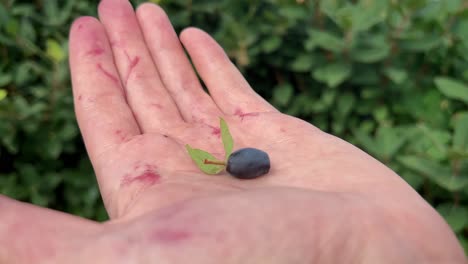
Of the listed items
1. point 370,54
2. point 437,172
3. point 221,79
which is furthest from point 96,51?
point 437,172

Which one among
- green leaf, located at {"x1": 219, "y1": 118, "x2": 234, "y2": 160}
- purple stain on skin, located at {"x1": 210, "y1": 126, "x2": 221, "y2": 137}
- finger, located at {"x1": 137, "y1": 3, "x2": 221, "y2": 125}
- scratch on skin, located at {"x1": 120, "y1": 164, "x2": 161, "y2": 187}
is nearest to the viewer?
scratch on skin, located at {"x1": 120, "y1": 164, "x2": 161, "y2": 187}

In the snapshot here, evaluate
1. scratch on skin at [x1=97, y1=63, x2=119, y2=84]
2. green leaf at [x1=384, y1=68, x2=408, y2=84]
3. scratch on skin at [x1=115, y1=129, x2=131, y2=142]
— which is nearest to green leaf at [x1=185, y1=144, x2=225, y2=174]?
scratch on skin at [x1=115, y1=129, x2=131, y2=142]

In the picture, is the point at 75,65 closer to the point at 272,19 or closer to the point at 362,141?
the point at 272,19

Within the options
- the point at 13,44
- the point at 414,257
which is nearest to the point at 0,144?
the point at 13,44

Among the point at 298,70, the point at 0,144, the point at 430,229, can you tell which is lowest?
the point at 0,144

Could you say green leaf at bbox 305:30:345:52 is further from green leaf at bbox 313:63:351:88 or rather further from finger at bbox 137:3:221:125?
finger at bbox 137:3:221:125

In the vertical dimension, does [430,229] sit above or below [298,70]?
above
